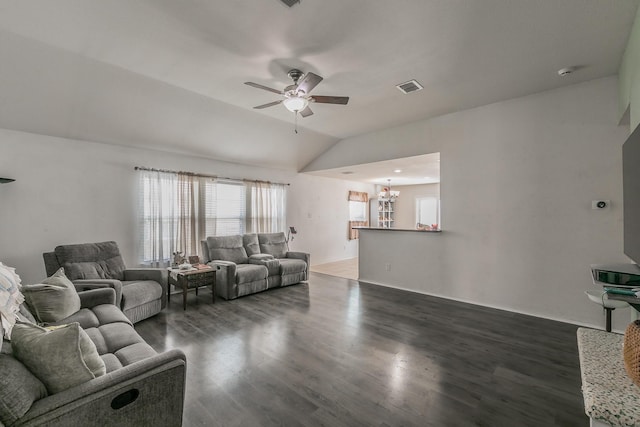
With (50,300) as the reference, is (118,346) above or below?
below

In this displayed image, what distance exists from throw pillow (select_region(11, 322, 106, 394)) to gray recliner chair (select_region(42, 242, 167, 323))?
1.99 meters

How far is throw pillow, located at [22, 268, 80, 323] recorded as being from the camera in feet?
7.32

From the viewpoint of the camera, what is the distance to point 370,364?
8.12ft

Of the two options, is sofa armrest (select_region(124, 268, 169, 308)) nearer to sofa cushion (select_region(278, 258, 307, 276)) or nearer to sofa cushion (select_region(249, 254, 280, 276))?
sofa cushion (select_region(249, 254, 280, 276))

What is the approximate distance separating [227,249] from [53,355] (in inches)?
151

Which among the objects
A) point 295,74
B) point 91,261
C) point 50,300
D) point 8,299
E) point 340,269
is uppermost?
point 295,74

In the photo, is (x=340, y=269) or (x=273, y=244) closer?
(x=273, y=244)

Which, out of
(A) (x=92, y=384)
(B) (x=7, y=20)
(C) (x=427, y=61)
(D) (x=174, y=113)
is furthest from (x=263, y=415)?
(D) (x=174, y=113)

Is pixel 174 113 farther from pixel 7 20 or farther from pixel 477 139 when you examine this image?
pixel 477 139

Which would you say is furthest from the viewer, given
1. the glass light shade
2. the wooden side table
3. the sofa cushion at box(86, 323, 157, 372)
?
the wooden side table

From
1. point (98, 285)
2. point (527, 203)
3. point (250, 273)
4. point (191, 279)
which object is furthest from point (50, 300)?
point (527, 203)

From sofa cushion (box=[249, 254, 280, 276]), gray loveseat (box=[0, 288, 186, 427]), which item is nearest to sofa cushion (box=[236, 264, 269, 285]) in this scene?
sofa cushion (box=[249, 254, 280, 276])

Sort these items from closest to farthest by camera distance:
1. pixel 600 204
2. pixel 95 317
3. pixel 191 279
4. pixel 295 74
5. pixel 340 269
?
pixel 95 317
pixel 295 74
pixel 600 204
pixel 191 279
pixel 340 269

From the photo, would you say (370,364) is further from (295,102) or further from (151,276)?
(151,276)
